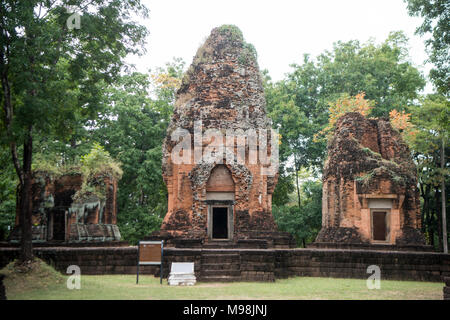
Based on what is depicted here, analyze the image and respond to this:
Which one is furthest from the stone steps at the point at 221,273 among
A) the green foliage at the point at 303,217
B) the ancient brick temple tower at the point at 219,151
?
the green foliage at the point at 303,217

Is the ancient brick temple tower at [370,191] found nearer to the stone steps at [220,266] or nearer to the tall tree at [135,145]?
the stone steps at [220,266]

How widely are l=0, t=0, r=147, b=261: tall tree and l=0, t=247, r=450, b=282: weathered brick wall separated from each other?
2.31 meters

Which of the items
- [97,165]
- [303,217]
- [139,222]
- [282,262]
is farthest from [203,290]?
[303,217]

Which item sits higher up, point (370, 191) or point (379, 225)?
point (370, 191)

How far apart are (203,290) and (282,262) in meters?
4.05

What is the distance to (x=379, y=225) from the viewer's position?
701 inches

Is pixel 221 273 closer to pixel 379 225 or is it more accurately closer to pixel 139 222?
pixel 379 225

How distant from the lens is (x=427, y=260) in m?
12.5

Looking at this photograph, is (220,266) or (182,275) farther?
(220,266)

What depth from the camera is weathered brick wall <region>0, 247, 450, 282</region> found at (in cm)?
1209

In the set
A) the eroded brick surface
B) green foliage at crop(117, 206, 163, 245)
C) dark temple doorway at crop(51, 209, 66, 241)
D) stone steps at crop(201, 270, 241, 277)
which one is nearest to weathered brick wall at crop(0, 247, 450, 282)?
stone steps at crop(201, 270, 241, 277)

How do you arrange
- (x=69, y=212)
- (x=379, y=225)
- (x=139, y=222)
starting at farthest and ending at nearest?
(x=139, y=222)
(x=69, y=212)
(x=379, y=225)

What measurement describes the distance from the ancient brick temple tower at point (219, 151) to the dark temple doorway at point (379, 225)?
4.02m

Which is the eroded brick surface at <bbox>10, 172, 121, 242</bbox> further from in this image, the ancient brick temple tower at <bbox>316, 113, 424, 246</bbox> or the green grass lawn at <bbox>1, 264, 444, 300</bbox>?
the ancient brick temple tower at <bbox>316, 113, 424, 246</bbox>
